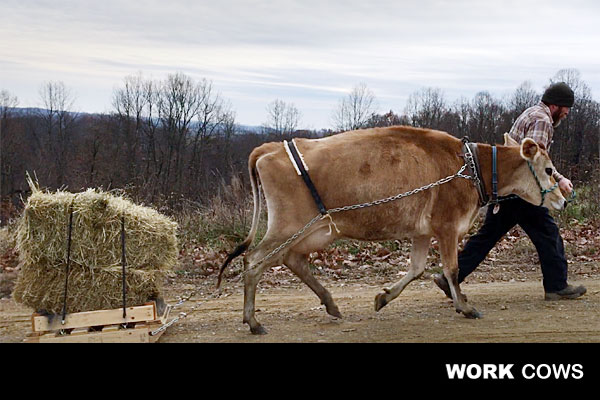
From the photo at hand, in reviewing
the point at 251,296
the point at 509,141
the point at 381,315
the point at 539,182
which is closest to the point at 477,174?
the point at 539,182

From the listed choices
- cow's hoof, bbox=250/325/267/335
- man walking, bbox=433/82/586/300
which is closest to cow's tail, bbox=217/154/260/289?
cow's hoof, bbox=250/325/267/335

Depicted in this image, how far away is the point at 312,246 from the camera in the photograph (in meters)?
7.29

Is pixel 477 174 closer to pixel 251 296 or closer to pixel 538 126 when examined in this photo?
pixel 538 126

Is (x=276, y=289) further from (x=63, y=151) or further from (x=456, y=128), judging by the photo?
(x=63, y=151)

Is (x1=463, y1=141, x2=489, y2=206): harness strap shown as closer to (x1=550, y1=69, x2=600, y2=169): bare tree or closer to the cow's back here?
the cow's back

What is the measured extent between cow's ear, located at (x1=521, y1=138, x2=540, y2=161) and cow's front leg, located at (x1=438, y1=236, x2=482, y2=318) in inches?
49.0

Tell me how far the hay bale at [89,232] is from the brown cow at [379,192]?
2.77 ft

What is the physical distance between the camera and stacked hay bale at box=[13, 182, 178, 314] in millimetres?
6496

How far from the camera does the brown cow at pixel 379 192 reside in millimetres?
6918

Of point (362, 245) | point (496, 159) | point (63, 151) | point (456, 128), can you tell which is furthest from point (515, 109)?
point (496, 159)

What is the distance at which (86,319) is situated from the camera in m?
6.44

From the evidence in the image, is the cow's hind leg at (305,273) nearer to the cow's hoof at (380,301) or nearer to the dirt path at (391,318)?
the dirt path at (391,318)

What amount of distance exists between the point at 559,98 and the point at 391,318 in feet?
10.9

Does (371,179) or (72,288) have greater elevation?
(371,179)
